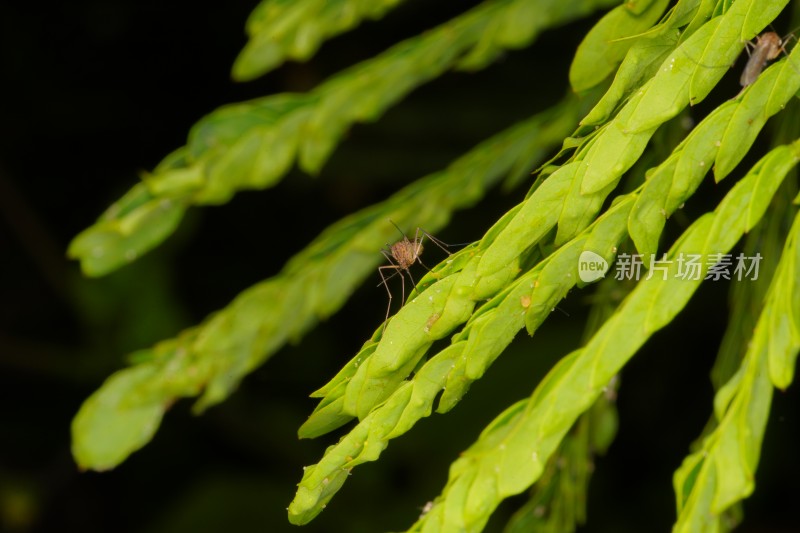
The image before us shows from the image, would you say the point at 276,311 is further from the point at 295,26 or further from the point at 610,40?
the point at 610,40

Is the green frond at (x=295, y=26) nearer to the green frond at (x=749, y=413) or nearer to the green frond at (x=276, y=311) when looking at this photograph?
the green frond at (x=276, y=311)

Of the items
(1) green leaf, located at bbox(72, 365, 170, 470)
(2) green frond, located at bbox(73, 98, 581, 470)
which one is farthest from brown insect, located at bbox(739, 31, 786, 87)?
(1) green leaf, located at bbox(72, 365, 170, 470)

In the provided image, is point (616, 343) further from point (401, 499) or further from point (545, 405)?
point (401, 499)

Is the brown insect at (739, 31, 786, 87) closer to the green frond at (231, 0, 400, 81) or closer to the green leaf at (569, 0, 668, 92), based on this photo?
the green leaf at (569, 0, 668, 92)

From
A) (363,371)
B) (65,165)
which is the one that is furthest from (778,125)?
(65,165)

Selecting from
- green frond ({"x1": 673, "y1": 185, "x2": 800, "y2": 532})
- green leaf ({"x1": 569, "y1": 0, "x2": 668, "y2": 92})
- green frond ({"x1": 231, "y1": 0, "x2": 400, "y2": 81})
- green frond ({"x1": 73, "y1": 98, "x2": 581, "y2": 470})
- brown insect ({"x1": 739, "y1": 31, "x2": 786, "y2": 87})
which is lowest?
green frond ({"x1": 673, "y1": 185, "x2": 800, "y2": 532})

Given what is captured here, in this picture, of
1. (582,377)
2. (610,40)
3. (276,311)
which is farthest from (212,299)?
(582,377)
